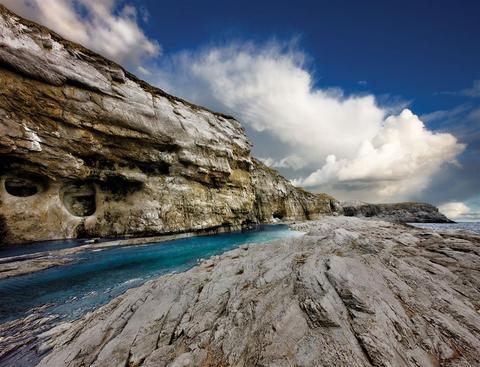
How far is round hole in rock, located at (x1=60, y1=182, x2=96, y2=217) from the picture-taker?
25422 millimetres

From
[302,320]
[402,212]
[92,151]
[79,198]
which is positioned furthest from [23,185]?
[402,212]

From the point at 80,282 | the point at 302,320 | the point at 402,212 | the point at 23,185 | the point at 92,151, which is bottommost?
the point at 80,282

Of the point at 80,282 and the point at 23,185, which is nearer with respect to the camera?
the point at 80,282

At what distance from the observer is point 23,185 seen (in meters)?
22.2

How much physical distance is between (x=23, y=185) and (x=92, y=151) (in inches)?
311

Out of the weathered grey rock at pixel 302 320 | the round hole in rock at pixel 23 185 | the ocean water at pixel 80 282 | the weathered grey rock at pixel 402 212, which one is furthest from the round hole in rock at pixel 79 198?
the weathered grey rock at pixel 402 212

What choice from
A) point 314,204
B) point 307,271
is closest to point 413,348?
point 307,271

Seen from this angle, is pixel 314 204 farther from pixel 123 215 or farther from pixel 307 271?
pixel 307 271

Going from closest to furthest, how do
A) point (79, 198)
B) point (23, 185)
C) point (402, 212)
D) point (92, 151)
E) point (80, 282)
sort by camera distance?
point (80, 282) → point (23, 185) → point (92, 151) → point (79, 198) → point (402, 212)

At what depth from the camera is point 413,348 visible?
4023 millimetres

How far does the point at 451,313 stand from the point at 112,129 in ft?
113

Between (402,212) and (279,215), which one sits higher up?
(402,212)

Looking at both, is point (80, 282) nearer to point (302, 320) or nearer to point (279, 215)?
point (302, 320)

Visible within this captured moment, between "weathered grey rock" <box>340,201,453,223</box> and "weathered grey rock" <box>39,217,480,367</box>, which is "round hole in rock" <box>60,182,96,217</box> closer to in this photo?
"weathered grey rock" <box>39,217,480,367</box>
